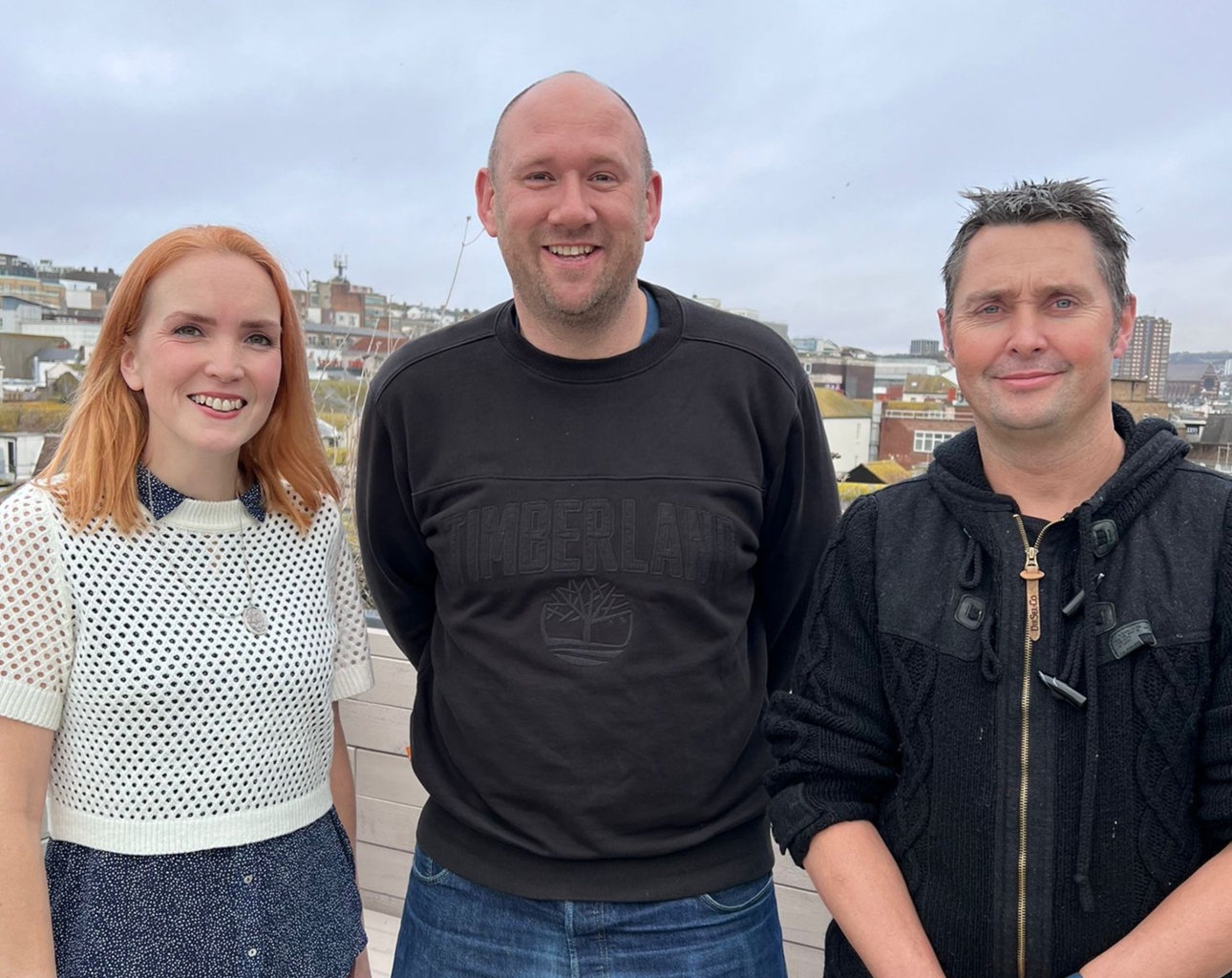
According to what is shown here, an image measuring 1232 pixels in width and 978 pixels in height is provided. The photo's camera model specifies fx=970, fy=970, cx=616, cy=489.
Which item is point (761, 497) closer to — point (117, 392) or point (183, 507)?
point (183, 507)

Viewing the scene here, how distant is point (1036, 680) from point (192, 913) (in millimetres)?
1116

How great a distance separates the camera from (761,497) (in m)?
1.57

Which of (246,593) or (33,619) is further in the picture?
(246,593)

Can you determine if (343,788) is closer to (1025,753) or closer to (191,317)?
(191,317)

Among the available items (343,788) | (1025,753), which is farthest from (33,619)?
(1025,753)

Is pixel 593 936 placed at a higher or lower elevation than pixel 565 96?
lower

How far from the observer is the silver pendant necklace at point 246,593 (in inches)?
53.1

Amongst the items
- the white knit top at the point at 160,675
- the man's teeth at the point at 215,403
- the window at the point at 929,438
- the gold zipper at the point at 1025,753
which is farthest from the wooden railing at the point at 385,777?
the gold zipper at the point at 1025,753

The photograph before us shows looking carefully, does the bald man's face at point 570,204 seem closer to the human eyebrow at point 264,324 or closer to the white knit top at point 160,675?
the human eyebrow at point 264,324

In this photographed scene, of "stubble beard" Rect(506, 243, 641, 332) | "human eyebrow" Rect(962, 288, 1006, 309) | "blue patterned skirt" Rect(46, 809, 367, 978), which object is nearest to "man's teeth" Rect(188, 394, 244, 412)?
"stubble beard" Rect(506, 243, 641, 332)

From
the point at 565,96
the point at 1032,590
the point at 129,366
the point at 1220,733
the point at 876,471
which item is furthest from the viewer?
the point at 876,471

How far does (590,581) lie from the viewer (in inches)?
57.2

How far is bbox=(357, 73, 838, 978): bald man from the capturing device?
143 centimetres

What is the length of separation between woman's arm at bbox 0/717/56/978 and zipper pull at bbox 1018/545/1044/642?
1.24m
